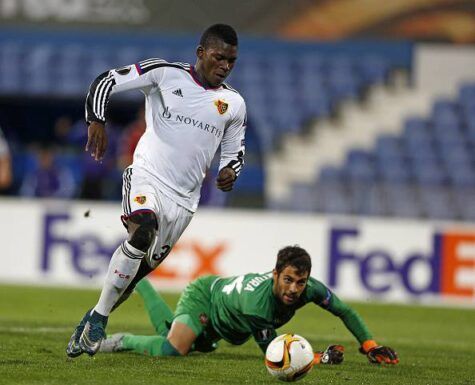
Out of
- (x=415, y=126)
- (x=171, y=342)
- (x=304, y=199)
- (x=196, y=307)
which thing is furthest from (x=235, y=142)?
(x=415, y=126)

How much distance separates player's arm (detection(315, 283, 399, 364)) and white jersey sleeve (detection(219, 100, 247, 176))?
115 centimetres

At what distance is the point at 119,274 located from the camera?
7391 mm

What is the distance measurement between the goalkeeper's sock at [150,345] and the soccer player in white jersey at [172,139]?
0.65 metres

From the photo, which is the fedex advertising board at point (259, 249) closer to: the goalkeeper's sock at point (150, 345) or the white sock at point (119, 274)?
the goalkeeper's sock at point (150, 345)

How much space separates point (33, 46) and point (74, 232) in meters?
8.50

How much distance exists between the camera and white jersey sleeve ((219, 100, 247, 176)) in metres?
8.04

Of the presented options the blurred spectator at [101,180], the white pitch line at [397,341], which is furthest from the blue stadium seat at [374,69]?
the white pitch line at [397,341]

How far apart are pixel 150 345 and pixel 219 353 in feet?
2.46

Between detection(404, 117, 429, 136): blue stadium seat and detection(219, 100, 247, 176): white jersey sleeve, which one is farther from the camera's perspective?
detection(404, 117, 429, 136): blue stadium seat

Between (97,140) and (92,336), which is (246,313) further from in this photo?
(97,140)

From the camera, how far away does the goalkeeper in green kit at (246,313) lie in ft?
25.2

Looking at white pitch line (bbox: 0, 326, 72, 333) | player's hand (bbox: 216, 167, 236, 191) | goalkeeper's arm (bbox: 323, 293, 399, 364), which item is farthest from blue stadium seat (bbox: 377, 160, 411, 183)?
player's hand (bbox: 216, 167, 236, 191)

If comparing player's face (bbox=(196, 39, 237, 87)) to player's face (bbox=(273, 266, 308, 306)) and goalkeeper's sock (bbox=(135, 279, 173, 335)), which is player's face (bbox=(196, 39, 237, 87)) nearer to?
player's face (bbox=(273, 266, 308, 306))

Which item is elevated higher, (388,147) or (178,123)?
(388,147)
